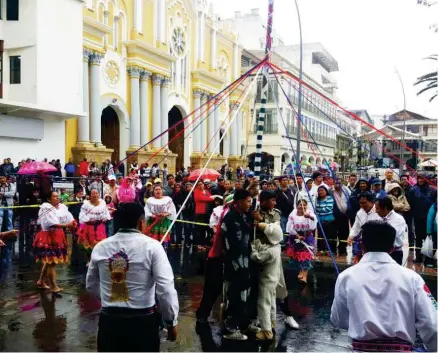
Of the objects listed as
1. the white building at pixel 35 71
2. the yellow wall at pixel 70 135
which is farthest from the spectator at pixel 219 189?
the yellow wall at pixel 70 135

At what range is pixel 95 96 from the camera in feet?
83.5

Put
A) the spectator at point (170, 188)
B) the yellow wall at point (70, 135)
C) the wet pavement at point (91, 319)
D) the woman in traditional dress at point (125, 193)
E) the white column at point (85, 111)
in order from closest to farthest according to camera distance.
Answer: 1. the wet pavement at point (91, 319)
2. the woman in traditional dress at point (125, 193)
3. the spectator at point (170, 188)
4. the yellow wall at point (70, 135)
5. the white column at point (85, 111)

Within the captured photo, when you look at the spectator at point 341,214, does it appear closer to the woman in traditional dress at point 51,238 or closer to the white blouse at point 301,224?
the white blouse at point 301,224

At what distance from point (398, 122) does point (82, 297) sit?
75518mm

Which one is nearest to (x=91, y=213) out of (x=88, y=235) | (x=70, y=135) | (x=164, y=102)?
(x=88, y=235)

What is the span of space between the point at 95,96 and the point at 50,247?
60.2 ft

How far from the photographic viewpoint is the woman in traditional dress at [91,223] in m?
9.34

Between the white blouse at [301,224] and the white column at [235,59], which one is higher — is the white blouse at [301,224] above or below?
below

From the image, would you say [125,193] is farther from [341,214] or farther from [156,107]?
[156,107]

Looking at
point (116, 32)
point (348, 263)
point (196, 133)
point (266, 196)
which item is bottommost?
point (348, 263)

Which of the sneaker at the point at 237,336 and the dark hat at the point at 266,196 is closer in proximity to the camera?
the sneaker at the point at 237,336

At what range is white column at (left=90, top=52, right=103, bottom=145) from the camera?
995 inches

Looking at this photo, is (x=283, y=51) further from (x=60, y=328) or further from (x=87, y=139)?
(x=60, y=328)

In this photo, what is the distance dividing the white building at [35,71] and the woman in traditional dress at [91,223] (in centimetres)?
1312
